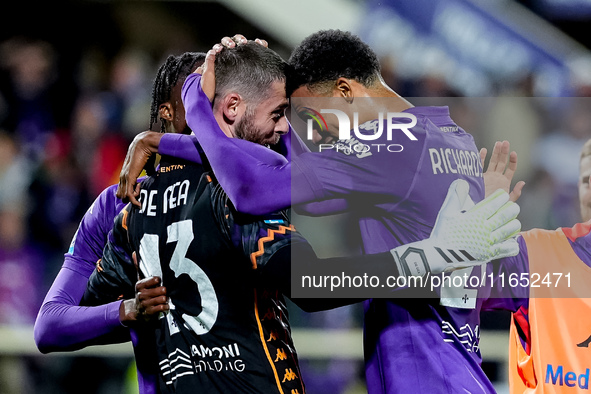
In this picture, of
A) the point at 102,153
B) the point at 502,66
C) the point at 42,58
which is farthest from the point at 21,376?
the point at 502,66

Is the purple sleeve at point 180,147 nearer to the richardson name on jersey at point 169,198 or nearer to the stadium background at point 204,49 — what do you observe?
the richardson name on jersey at point 169,198

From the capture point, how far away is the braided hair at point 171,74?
3.34m

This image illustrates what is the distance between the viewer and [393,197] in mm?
2805

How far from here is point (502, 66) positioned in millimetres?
8367

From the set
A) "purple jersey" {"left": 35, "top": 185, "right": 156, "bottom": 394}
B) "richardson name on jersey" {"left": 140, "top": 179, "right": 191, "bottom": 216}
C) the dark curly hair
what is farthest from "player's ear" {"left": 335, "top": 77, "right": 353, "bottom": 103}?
"purple jersey" {"left": 35, "top": 185, "right": 156, "bottom": 394}

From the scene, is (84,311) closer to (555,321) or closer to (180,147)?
(180,147)

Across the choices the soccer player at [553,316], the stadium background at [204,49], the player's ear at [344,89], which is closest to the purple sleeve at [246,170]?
the player's ear at [344,89]

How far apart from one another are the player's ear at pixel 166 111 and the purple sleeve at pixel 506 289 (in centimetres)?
150

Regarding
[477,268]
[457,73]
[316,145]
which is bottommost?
[477,268]

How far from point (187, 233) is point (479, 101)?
5616mm

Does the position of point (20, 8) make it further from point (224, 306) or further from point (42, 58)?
point (224, 306)

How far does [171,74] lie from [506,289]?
170cm

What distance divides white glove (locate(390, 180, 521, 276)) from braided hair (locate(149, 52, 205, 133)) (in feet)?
4.25

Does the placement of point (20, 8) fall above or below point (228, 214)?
above
